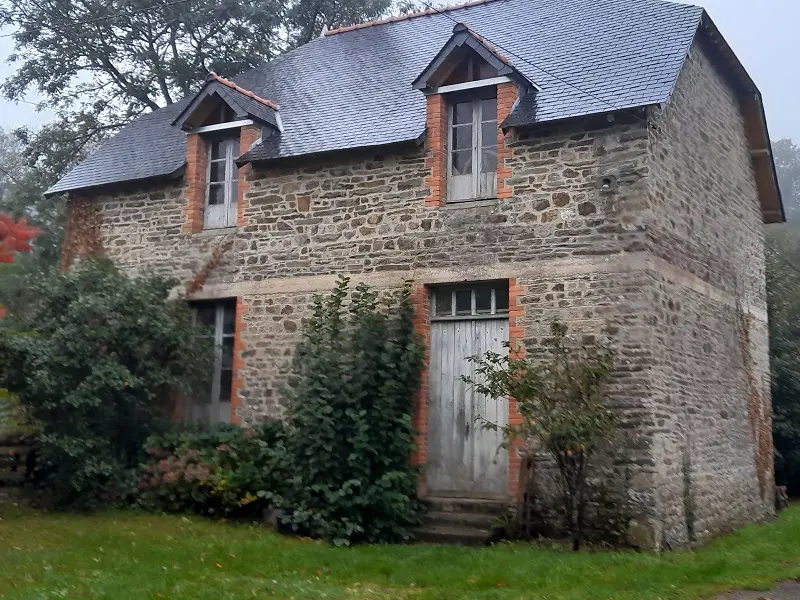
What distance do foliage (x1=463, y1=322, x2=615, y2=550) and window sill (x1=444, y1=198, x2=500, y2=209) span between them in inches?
80.8

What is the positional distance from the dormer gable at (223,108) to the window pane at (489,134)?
10.9 ft

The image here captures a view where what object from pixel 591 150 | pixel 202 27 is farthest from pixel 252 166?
pixel 202 27

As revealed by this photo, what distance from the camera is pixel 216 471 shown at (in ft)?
35.8

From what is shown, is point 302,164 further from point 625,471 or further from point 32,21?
point 32,21

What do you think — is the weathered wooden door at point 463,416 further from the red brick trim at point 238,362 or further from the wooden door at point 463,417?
the red brick trim at point 238,362

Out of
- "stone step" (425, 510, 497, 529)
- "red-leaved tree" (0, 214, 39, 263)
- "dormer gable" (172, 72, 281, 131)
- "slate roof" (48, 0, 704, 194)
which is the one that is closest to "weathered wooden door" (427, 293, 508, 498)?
"stone step" (425, 510, 497, 529)

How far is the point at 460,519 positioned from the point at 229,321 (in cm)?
472

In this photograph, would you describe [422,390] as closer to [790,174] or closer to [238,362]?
[238,362]

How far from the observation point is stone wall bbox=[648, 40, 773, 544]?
33.6 ft

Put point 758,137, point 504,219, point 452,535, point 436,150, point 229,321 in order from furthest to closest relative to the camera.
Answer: point 758,137 < point 229,321 < point 436,150 < point 504,219 < point 452,535

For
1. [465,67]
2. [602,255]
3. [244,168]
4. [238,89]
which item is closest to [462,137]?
[465,67]

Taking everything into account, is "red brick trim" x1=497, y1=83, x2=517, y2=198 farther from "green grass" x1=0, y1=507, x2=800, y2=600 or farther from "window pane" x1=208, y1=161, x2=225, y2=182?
"window pane" x1=208, y1=161, x2=225, y2=182

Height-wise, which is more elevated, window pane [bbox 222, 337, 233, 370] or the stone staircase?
window pane [bbox 222, 337, 233, 370]

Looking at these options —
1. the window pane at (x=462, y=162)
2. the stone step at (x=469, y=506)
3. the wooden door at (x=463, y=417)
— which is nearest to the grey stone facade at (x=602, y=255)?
the window pane at (x=462, y=162)
